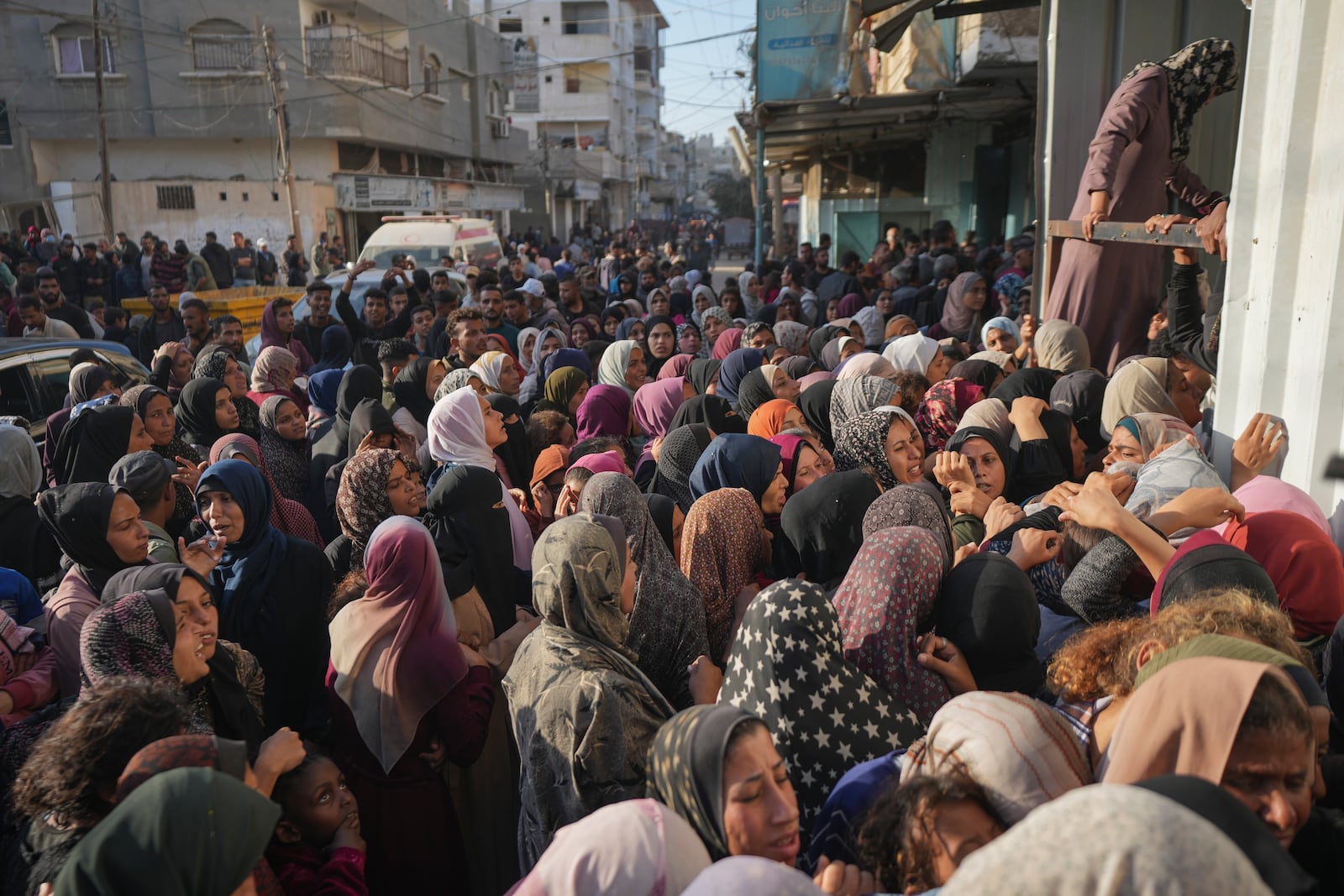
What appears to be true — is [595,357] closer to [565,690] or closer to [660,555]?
[660,555]

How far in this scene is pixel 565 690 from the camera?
2.26 m

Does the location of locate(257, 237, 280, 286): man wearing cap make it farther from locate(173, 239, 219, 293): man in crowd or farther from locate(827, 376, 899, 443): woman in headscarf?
locate(827, 376, 899, 443): woman in headscarf

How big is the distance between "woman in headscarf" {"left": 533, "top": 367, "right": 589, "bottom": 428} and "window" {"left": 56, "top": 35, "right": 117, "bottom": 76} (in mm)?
24328

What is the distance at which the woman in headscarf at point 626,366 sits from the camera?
5913 millimetres

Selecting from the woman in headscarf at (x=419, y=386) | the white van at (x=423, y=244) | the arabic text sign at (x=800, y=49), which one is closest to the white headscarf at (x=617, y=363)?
the woman in headscarf at (x=419, y=386)

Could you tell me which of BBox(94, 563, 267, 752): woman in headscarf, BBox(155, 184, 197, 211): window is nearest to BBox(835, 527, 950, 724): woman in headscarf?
BBox(94, 563, 267, 752): woman in headscarf

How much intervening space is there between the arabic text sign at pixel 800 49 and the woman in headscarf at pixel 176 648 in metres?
9.74

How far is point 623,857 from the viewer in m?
1.60

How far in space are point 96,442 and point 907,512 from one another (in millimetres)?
3604

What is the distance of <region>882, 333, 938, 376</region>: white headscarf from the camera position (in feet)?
17.8

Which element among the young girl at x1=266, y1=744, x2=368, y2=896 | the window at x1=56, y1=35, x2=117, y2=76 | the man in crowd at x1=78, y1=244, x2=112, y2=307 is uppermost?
the window at x1=56, y1=35, x2=117, y2=76

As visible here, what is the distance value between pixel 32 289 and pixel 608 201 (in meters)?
45.4

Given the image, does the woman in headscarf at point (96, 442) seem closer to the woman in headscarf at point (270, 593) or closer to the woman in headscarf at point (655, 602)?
the woman in headscarf at point (270, 593)

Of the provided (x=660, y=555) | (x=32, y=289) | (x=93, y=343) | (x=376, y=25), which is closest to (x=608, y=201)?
(x=376, y=25)
